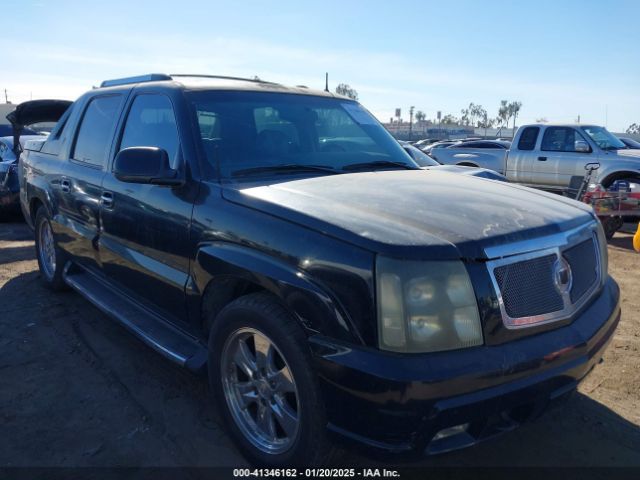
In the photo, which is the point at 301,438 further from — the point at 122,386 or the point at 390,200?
the point at 122,386

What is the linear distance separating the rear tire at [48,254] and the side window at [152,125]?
1.79 metres

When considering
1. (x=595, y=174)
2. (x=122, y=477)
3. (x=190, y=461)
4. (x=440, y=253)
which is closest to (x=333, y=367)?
(x=440, y=253)

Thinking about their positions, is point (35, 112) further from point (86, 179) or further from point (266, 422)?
point (266, 422)

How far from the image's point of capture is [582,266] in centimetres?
262

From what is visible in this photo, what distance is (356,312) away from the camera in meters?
2.10

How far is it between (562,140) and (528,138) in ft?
2.64

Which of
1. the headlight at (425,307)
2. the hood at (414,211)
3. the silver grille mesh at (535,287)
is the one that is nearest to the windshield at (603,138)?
the hood at (414,211)

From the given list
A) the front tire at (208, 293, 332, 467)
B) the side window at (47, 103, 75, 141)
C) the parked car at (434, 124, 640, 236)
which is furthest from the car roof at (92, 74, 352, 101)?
the parked car at (434, 124, 640, 236)

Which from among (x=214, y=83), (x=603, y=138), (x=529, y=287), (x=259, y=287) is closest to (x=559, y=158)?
(x=603, y=138)

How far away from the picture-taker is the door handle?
372cm

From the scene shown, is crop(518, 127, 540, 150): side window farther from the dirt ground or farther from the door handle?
the door handle

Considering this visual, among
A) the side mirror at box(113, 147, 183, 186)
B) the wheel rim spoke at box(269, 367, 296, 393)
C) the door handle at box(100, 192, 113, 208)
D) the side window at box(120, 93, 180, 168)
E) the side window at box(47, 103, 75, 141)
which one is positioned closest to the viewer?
the wheel rim spoke at box(269, 367, 296, 393)

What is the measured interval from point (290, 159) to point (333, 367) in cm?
154

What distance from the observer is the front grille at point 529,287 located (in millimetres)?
2193
